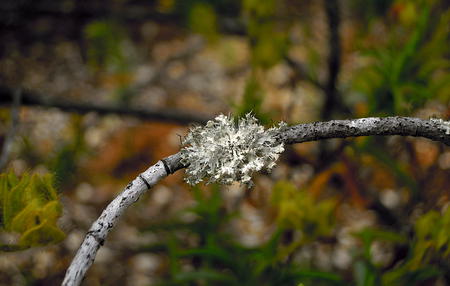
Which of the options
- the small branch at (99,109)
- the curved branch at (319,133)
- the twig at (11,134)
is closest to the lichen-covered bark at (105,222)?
the curved branch at (319,133)

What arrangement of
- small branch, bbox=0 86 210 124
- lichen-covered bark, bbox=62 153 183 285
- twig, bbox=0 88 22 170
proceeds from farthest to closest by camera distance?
small branch, bbox=0 86 210 124 → twig, bbox=0 88 22 170 → lichen-covered bark, bbox=62 153 183 285

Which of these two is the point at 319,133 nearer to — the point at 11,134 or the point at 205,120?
the point at 11,134

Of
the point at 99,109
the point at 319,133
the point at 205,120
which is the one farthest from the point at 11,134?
the point at 319,133

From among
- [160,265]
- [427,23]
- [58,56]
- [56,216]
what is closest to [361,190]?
[427,23]

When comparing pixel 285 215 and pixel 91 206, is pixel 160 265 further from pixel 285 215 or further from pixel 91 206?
pixel 285 215

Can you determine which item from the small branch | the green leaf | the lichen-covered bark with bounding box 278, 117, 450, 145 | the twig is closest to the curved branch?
the lichen-covered bark with bounding box 278, 117, 450, 145

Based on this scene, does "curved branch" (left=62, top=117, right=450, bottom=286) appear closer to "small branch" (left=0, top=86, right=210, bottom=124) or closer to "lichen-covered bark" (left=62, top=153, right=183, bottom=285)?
"lichen-covered bark" (left=62, top=153, right=183, bottom=285)

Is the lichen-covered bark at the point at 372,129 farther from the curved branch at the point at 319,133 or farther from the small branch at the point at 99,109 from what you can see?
the small branch at the point at 99,109
